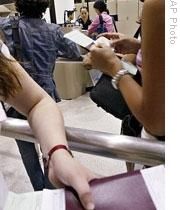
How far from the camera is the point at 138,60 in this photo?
1022mm

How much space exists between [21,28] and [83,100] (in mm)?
2482

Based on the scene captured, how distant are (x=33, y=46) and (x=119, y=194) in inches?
66.6

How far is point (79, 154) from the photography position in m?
2.72

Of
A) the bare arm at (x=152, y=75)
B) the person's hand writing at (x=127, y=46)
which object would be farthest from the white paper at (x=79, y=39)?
the bare arm at (x=152, y=75)

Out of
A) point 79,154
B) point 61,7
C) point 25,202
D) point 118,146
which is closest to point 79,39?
point 118,146

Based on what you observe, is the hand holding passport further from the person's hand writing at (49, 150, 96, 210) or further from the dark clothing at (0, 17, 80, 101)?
the dark clothing at (0, 17, 80, 101)

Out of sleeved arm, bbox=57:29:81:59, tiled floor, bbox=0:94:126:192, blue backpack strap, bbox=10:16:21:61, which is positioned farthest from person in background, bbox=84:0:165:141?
sleeved arm, bbox=57:29:81:59

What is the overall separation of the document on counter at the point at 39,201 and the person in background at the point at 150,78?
0.33 meters

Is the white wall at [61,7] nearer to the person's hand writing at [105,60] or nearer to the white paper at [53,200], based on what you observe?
the person's hand writing at [105,60]

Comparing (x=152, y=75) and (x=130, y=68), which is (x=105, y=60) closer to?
(x=130, y=68)

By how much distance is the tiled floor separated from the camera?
2.51 meters

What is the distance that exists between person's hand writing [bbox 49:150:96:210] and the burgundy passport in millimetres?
12

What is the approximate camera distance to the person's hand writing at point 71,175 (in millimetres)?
503
